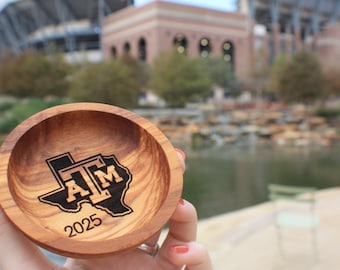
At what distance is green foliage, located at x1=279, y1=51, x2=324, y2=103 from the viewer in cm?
1702

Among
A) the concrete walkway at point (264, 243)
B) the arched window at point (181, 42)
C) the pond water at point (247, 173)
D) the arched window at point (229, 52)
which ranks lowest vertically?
the pond water at point (247, 173)

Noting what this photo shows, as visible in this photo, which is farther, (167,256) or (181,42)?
(181,42)

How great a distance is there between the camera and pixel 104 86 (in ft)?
42.4

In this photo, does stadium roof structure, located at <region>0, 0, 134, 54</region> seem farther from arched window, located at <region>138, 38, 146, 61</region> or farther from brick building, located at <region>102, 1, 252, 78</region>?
arched window, located at <region>138, 38, 146, 61</region>

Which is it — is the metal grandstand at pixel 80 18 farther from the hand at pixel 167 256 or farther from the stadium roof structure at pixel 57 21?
the hand at pixel 167 256

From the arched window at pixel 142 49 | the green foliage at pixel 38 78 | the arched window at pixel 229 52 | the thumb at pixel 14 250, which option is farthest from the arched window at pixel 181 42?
the thumb at pixel 14 250

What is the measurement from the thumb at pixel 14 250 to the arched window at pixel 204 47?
3125 centimetres

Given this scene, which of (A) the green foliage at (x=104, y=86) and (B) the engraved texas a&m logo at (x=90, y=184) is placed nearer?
(B) the engraved texas a&m logo at (x=90, y=184)

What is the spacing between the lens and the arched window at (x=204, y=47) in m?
31.2

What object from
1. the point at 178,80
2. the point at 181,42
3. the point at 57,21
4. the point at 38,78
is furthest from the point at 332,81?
the point at 57,21

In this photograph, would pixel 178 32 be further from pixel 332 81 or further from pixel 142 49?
pixel 332 81

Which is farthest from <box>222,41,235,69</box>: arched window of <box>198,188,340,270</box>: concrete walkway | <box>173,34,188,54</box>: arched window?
<box>198,188,340,270</box>: concrete walkway

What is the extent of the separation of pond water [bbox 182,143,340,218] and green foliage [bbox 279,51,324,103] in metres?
4.47

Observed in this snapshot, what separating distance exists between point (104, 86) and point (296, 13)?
100ft
